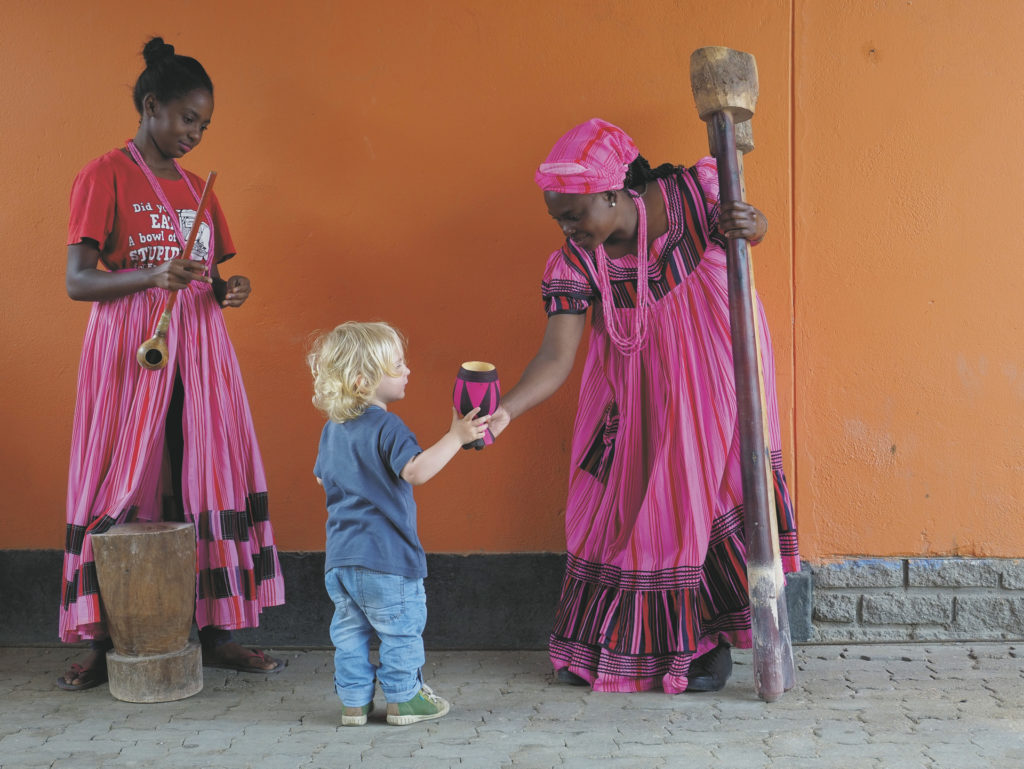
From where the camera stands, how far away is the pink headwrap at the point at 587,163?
320 centimetres

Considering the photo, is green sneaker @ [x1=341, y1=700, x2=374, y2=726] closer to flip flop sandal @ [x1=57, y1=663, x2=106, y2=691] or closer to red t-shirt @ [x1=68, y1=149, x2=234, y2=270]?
flip flop sandal @ [x1=57, y1=663, x2=106, y2=691]

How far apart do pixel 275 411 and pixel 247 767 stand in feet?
5.00

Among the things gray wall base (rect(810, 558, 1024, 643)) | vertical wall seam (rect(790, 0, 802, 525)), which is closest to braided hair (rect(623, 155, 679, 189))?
vertical wall seam (rect(790, 0, 802, 525))

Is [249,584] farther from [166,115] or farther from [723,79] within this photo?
[723,79]

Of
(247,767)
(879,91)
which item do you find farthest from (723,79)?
(247,767)

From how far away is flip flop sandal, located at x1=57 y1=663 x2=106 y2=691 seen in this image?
3.40 m

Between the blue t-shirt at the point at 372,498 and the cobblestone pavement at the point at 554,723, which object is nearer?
the cobblestone pavement at the point at 554,723

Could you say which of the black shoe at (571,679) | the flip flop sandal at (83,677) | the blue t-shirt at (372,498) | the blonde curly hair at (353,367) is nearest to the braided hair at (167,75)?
the blonde curly hair at (353,367)

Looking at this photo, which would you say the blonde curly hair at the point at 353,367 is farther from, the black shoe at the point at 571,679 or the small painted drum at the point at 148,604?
the black shoe at the point at 571,679

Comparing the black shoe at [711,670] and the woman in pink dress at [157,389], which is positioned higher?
the woman in pink dress at [157,389]

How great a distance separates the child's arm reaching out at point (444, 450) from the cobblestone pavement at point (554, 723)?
75cm

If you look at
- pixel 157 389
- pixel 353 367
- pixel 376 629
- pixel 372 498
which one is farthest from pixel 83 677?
pixel 353 367

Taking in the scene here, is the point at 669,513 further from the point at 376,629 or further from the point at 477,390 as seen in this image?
the point at 376,629

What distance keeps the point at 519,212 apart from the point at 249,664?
1887 mm
